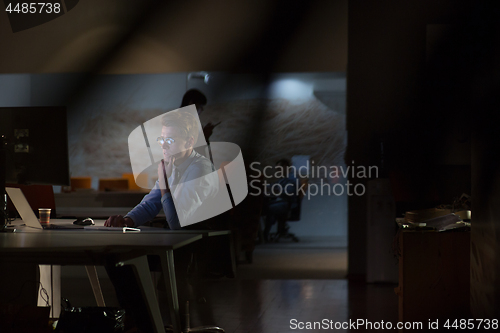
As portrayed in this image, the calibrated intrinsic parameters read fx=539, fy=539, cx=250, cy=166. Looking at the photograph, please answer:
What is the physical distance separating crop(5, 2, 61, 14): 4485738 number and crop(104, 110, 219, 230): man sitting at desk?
358 centimetres

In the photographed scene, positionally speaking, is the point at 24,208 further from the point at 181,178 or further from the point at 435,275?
the point at 435,275

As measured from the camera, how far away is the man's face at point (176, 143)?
10.3 feet

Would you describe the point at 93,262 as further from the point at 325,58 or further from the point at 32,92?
the point at 32,92

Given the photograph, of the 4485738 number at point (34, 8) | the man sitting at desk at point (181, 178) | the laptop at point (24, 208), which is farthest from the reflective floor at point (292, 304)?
the 4485738 number at point (34, 8)

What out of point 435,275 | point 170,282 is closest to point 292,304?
point 435,275

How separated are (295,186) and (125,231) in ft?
10.7

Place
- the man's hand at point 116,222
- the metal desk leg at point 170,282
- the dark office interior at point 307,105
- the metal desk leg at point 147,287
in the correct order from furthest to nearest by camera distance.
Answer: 1. the dark office interior at point 307,105
2. the man's hand at point 116,222
3. the metal desk leg at point 170,282
4. the metal desk leg at point 147,287

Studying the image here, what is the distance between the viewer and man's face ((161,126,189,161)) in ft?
10.3

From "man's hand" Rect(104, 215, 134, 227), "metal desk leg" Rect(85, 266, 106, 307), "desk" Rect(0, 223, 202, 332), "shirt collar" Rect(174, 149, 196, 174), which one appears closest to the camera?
"desk" Rect(0, 223, 202, 332)

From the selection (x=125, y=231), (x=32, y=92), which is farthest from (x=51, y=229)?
(x=32, y=92)

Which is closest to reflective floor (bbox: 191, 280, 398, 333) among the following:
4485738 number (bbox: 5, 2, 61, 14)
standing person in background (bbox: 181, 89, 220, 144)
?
standing person in background (bbox: 181, 89, 220, 144)

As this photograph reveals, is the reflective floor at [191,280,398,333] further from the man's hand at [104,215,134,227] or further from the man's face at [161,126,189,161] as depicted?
the man's face at [161,126,189,161]

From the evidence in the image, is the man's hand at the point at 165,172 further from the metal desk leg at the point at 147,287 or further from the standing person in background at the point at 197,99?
the standing person in background at the point at 197,99

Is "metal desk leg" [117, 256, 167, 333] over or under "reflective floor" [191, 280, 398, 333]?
over
